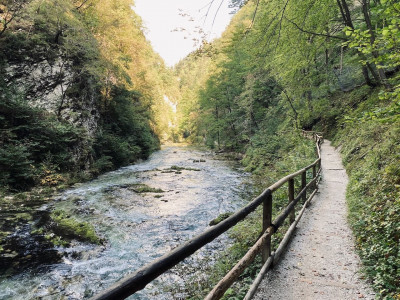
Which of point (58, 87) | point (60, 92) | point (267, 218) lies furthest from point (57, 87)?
point (267, 218)

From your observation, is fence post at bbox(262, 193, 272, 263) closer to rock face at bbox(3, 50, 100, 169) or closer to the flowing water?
the flowing water

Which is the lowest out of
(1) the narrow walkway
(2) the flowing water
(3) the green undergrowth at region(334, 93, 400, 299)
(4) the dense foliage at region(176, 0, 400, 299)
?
(2) the flowing water

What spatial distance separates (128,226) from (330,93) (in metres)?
24.6

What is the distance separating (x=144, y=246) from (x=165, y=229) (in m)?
1.29

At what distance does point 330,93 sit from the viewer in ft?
84.0

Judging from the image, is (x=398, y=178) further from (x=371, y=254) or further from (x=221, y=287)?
(x=221, y=287)

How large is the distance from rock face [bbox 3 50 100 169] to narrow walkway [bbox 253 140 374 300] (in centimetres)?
1488

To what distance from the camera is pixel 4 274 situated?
217 inches

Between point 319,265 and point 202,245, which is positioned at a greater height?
point 202,245

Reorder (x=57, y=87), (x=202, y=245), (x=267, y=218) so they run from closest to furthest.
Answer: (x=202, y=245) < (x=267, y=218) < (x=57, y=87)

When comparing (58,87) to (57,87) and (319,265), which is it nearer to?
(57,87)

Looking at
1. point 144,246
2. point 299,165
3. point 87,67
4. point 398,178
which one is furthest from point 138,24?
point 398,178

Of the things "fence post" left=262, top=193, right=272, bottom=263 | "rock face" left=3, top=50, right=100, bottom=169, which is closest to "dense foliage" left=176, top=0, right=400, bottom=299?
"fence post" left=262, top=193, right=272, bottom=263

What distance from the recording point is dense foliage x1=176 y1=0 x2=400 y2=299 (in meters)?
4.44
